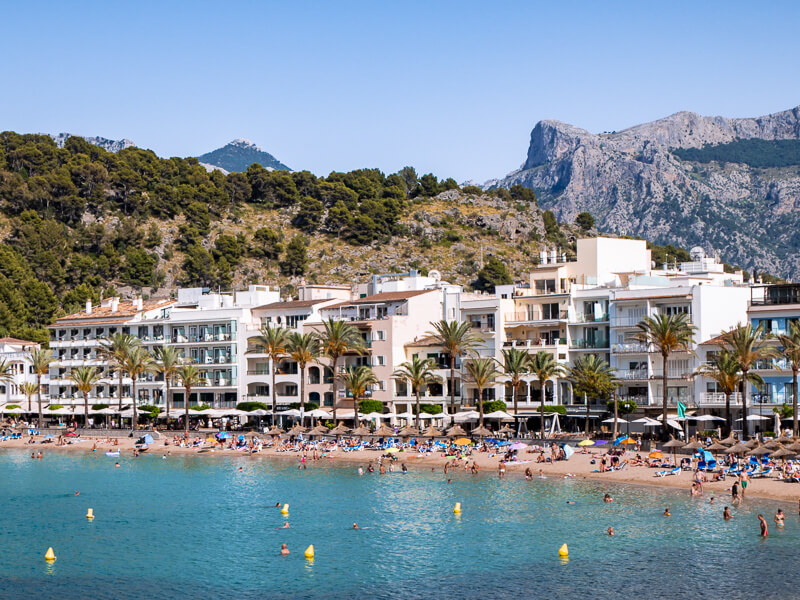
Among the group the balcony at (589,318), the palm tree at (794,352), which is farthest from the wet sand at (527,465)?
the balcony at (589,318)

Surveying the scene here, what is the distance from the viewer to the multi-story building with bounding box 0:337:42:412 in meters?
134

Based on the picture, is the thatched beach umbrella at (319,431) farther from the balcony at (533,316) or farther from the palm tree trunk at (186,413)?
the balcony at (533,316)

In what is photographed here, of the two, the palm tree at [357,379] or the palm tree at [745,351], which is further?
the palm tree at [357,379]

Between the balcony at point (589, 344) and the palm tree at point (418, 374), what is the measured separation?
43.3 feet

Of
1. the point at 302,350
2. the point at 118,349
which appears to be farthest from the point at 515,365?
the point at 118,349

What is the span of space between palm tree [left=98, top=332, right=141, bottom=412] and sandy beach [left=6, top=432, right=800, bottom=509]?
28.0 ft

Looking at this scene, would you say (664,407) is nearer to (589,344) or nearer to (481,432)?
(481,432)

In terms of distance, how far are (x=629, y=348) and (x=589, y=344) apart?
5.14 m

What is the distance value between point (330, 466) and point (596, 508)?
2961 centimetres

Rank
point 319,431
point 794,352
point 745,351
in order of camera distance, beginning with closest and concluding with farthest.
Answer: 1. point 794,352
2. point 745,351
3. point 319,431

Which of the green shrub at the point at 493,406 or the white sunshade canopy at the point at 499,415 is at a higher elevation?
the green shrub at the point at 493,406

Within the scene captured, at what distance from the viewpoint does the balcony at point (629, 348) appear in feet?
314

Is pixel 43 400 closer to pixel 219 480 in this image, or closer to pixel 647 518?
pixel 219 480

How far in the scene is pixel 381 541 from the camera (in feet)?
188
